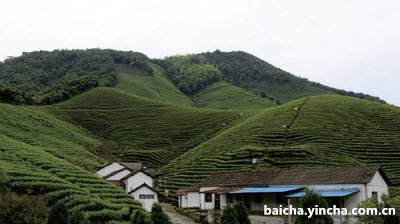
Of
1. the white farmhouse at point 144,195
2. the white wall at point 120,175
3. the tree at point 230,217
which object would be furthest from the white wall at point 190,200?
the tree at point 230,217

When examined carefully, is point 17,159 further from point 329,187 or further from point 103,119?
point 103,119

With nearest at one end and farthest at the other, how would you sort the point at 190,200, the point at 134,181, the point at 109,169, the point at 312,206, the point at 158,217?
the point at 312,206 < the point at 158,217 < the point at 190,200 < the point at 134,181 < the point at 109,169

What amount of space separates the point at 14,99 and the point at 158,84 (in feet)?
277

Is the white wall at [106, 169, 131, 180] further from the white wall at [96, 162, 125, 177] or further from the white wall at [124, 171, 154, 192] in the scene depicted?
the white wall at [124, 171, 154, 192]

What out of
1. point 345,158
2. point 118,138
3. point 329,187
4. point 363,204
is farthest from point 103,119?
point 363,204

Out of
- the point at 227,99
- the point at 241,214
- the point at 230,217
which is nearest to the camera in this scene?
the point at 230,217

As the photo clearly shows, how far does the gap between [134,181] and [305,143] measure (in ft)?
85.1

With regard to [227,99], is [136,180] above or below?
below

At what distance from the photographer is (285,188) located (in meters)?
43.1

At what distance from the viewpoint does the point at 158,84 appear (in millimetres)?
183750

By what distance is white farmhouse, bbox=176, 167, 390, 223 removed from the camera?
127 ft

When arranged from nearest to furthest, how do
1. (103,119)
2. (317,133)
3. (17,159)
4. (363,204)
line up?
(363,204) → (17,159) → (317,133) → (103,119)

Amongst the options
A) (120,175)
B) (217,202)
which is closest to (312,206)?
(217,202)

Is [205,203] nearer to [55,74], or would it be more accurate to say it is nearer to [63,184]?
[63,184]
